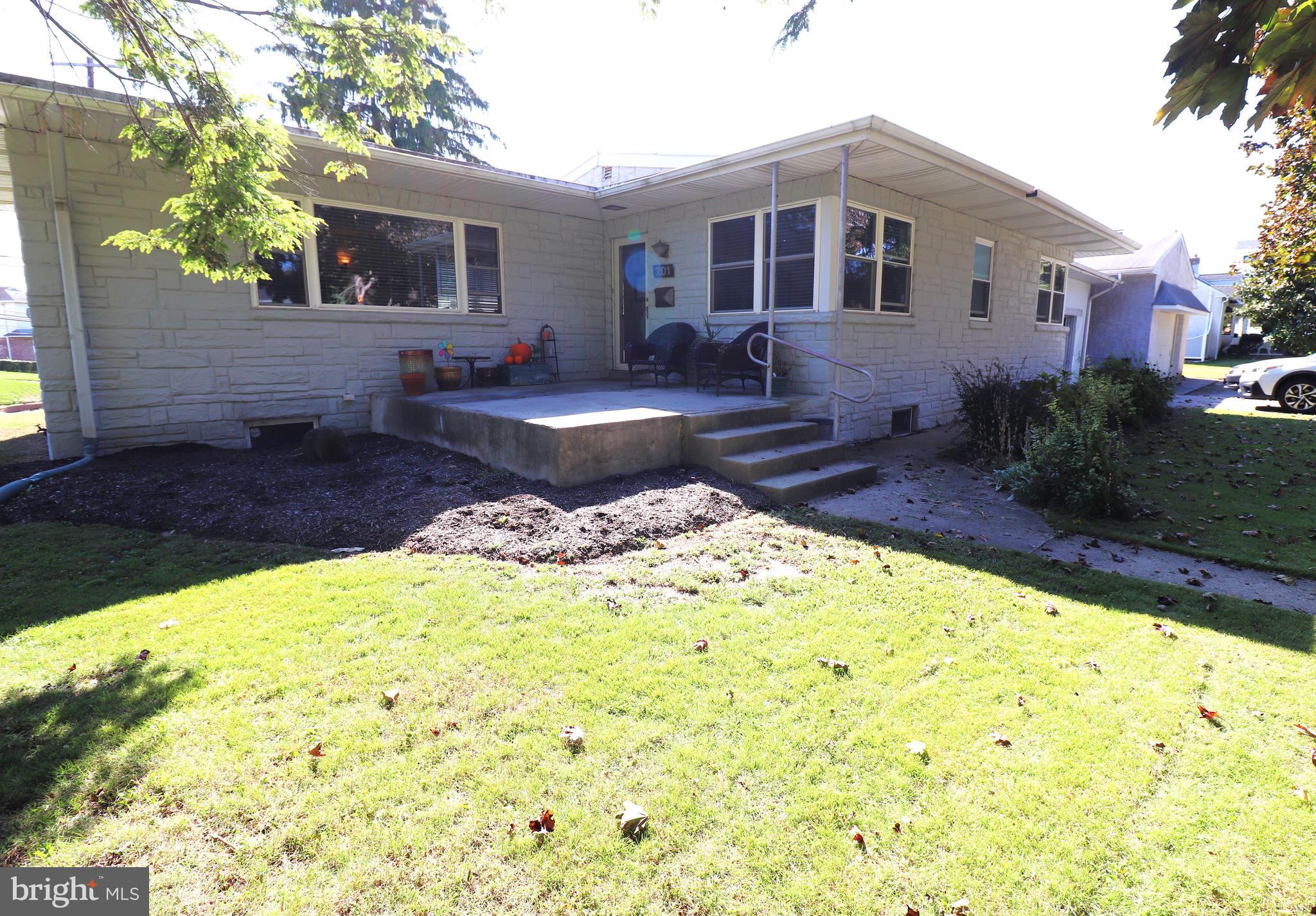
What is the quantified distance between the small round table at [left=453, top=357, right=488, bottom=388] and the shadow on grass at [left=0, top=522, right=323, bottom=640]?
4.67 meters

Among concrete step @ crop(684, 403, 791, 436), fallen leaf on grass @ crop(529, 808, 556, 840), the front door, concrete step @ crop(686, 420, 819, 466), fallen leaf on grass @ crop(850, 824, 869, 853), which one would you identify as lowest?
fallen leaf on grass @ crop(850, 824, 869, 853)

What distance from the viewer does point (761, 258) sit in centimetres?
821

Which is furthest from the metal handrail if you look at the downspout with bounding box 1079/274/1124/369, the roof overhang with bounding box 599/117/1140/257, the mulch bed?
the downspout with bounding box 1079/274/1124/369

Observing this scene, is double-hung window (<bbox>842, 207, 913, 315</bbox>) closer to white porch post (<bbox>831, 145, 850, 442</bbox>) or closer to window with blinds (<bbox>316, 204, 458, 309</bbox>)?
white porch post (<bbox>831, 145, 850, 442</bbox>)

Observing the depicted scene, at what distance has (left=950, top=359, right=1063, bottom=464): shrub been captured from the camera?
7066 mm

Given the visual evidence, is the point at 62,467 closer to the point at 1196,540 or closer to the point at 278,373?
the point at 278,373

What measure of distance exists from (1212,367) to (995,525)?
28.0m

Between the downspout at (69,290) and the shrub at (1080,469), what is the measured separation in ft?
28.6

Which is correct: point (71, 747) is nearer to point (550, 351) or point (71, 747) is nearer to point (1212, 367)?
point (550, 351)

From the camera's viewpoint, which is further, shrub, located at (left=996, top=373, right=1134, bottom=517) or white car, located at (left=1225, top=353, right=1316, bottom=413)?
white car, located at (left=1225, top=353, right=1316, bottom=413)

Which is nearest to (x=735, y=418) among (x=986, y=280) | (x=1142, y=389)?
(x=986, y=280)

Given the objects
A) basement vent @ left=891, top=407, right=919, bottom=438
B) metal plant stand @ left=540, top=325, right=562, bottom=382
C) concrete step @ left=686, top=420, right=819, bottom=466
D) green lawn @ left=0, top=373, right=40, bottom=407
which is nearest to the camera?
concrete step @ left=686, top=420, right=819, bottom=466

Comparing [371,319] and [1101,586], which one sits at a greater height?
[371,319]

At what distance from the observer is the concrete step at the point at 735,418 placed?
623 centimetres
